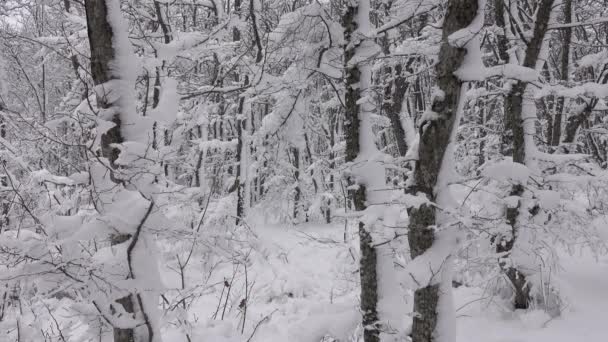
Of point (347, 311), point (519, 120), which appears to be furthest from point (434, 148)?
point (519, 120)

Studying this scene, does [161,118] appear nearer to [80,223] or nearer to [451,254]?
[80,223]

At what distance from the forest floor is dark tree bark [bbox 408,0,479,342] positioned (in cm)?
75

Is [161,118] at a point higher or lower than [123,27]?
lower

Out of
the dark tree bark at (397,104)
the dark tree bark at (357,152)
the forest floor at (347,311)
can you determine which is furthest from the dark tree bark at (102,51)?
the dark tree bark at (397,104)

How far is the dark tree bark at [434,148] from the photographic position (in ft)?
12.0

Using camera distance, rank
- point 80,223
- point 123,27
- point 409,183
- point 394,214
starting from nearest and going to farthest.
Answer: point 80,223
point 123,27
point 409,183
point 394,214

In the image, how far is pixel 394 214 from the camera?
436 cm

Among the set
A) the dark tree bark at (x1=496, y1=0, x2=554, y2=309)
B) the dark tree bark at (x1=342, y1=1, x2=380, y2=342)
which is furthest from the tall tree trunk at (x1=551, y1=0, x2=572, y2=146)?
the dark tree bark at (x1=342, y1=1, x2=380, y2=342)

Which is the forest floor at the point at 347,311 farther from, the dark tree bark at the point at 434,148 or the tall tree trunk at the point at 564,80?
the tall tree trunk at the point at 564,80

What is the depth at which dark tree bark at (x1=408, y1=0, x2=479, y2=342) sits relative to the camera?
12.0 ft

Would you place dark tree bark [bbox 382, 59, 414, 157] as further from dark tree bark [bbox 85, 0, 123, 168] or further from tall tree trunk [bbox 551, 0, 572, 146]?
dark tree bark [bbox 85, 0, 123, 168]

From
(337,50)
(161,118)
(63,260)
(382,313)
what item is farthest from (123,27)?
(382,313)

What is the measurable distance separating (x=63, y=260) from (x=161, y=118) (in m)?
1.30

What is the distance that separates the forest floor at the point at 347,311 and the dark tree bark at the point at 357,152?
0.25 m
